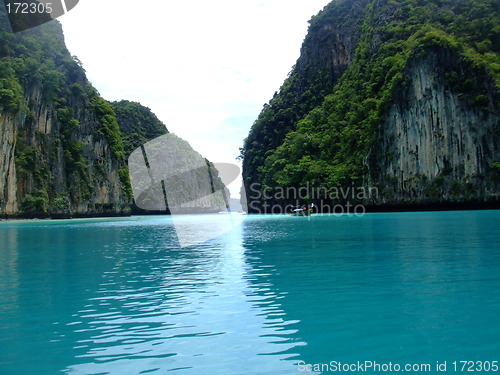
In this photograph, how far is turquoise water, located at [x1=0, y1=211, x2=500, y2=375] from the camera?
15.8 feet

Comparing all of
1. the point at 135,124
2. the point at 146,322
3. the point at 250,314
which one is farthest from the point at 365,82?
the point at 135,124

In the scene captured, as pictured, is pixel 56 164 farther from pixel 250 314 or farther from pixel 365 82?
pixel 250 314

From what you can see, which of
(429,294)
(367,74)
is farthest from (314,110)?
(429,294)

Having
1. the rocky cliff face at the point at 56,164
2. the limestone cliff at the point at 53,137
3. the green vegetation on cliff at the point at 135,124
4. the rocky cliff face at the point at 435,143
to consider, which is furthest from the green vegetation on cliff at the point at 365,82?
the green vegetation on cliff at the point at 135,124

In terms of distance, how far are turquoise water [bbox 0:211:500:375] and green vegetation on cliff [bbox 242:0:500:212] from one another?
43539mm

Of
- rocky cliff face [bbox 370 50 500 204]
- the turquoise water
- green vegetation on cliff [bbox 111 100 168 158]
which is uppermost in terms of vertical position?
green vegetation on cliff [bbox 111 100 168 158]

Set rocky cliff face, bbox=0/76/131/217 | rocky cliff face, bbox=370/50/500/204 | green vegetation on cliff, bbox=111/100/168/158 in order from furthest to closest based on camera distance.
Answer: green vegetation on cliff, bbox=111/100/168/158 → rocky cliff face, bbox=0/76/131/217 → rocky cliff face, bbox=370/50/500/204

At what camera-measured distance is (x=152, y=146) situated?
114m

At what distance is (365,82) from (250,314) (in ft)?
196

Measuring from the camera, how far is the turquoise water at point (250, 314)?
15.8 ft

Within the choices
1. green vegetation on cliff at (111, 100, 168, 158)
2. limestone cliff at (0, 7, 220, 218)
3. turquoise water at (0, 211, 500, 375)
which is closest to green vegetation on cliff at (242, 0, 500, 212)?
limestone cliff at (0, 7, 220, 218)

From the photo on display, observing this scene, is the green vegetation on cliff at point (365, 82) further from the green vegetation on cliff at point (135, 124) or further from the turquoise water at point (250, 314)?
the green vegetation on cliff at point (135, 124)

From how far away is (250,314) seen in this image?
21.8ft

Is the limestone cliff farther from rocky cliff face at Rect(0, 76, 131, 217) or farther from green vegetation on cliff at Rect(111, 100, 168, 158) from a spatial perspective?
green vegetation on cliff at Rect(111, 100, 168, 158)
